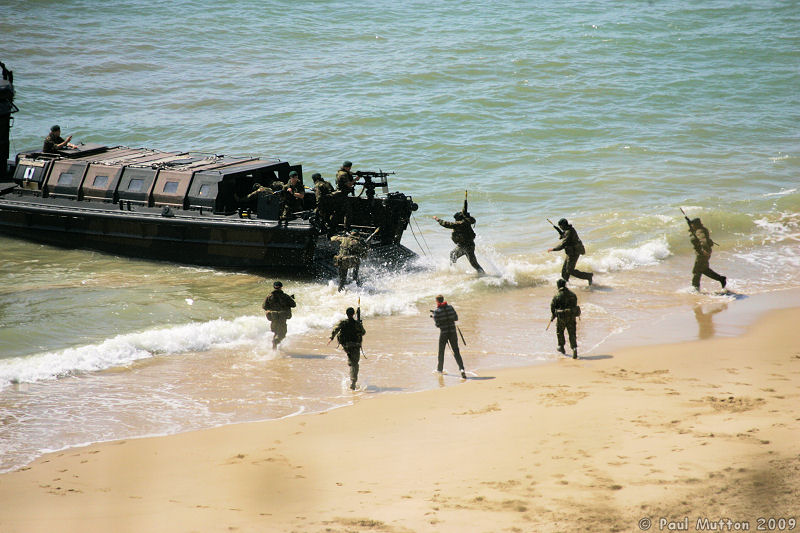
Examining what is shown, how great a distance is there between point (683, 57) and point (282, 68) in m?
16.1

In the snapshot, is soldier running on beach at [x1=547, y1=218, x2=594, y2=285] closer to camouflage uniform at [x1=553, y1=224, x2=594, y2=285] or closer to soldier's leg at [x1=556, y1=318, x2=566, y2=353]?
camouflage uniform at [x1=553, y1=224, x2=594, y2=285]

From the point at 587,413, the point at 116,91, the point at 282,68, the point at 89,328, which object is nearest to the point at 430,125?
the point at 282,68

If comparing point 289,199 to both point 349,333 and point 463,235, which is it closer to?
point 463,235

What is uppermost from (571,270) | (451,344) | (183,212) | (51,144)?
(51,144)

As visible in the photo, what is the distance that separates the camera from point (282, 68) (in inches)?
1325

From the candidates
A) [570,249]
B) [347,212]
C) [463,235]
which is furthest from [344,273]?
[570,249]

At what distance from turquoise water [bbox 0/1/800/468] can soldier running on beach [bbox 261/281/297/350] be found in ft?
1.07

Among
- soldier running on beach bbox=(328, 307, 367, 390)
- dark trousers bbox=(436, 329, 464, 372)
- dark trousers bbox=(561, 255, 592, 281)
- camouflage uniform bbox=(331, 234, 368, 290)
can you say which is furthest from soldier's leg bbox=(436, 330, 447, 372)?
dark trousers bbox=(561, 255, 592, 281)

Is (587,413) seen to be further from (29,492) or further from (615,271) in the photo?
(615,271)

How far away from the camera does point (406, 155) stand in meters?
26.6

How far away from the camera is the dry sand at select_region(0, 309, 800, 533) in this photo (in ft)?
24.1

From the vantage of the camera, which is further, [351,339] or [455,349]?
[455,349]

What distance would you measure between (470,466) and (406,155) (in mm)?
18990

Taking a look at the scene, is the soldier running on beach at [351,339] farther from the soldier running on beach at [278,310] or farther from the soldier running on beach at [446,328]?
the soldier running on beach at [278,310]
